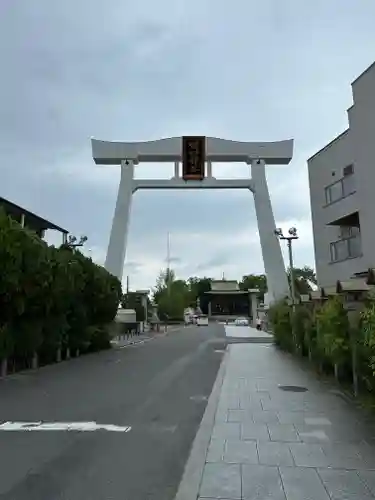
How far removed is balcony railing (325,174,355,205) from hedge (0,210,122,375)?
11111 mm

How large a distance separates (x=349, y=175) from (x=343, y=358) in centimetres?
1080

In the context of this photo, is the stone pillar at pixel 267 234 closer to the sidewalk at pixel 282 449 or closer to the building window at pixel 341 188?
the building window at pixel 341 188

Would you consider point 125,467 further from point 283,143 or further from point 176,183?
point 283,143

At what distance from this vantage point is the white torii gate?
37719 millimetres

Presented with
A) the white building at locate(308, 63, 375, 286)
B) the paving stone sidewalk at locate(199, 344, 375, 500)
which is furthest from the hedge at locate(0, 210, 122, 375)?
the white building at locate(308, 63, 375, 286)

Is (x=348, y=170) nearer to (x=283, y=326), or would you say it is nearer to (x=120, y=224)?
(x=283, y=326)

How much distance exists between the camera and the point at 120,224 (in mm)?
39344

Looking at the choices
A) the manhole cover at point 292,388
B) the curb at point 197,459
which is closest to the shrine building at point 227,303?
the manhole cover at point 292,388

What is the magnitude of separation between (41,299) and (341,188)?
12463 millimetres

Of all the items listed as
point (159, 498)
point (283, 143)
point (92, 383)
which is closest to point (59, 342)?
point (92, 383)

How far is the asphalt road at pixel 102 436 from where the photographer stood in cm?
470

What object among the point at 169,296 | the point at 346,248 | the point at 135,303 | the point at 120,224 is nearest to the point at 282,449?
the point at 346,248

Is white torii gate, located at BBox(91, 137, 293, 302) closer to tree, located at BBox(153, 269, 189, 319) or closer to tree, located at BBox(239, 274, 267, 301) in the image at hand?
tree, located at BBox(153, 269, 189, 319)

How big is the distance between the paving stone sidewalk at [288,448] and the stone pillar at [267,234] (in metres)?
28.5
